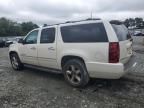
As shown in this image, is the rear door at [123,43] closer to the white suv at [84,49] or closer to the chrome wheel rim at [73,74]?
the white suv at [84,49]

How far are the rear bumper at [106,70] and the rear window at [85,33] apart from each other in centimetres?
63

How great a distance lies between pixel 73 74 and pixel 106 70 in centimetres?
114

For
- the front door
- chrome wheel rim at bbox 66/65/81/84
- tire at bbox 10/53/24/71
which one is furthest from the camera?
tire at bbox 10/53/24/71

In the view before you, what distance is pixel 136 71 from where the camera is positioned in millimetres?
7414

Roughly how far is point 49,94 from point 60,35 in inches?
72.1

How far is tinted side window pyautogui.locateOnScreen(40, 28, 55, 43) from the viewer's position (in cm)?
636

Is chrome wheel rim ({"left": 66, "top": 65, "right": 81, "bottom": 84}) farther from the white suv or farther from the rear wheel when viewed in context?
the rear wheel

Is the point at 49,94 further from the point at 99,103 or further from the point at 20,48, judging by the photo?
the point at 20,48

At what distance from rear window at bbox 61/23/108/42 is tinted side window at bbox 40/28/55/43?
1.43 ft

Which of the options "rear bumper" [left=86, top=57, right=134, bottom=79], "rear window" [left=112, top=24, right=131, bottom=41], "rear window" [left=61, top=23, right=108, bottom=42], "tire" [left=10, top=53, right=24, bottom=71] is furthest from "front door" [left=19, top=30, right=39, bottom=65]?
"rear window" [left=112, top=24, right=131, bottom=41]

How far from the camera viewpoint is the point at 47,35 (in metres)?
6.59

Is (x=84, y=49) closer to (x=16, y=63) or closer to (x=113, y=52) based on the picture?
(x=113, y=52)

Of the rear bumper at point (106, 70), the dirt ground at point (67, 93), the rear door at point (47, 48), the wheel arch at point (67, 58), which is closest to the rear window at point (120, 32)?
the rear bumper at point (106, 70)

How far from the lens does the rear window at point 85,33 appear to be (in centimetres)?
513
